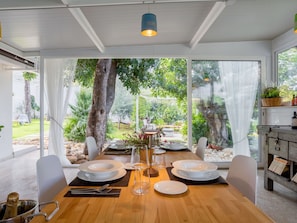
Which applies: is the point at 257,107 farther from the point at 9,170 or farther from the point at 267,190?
the point at 9,170

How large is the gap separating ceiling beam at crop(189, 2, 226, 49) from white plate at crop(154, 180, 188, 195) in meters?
2.18

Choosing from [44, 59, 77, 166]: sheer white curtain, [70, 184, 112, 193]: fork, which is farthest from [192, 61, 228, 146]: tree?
[70, 184, 112, 193]: fork

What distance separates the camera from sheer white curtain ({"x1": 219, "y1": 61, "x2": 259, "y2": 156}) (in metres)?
4.22

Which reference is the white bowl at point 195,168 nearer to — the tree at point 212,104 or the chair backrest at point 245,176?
the chair backrest at point 245,176

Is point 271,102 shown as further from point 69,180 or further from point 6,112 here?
point 6,112

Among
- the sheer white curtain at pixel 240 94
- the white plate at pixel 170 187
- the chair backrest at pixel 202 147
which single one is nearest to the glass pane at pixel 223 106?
the sheer white curtain at pixel 240 94

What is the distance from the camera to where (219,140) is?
4.29m

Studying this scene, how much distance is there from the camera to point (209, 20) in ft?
10.0

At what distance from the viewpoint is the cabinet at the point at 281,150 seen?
8.52 feet

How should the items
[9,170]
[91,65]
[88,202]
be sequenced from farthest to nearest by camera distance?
1. [91,65]
2. [9,170]
3. [88,202]

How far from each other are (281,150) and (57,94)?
13.0 ft

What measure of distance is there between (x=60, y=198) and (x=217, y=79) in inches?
150

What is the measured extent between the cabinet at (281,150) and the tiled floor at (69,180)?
22 centimetres

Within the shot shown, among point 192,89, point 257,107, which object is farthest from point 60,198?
point 257,107
